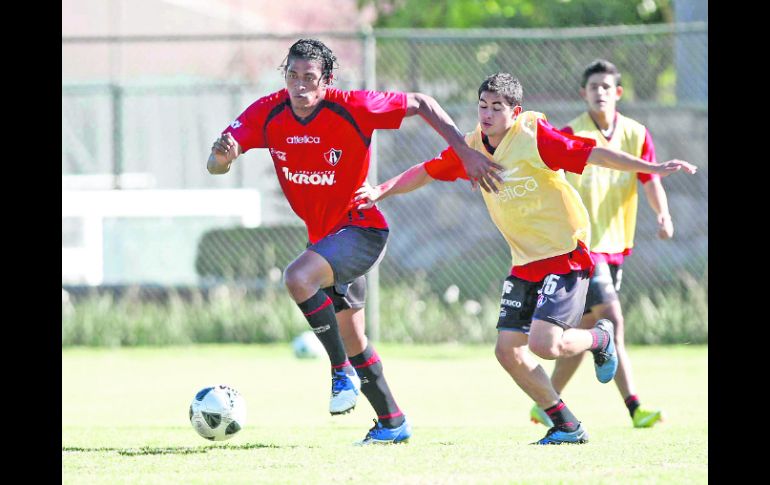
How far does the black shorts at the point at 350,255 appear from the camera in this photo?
7.17m

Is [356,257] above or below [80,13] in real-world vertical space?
below


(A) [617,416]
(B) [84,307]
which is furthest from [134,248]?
(A) [617,416]

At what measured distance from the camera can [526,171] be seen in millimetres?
7363

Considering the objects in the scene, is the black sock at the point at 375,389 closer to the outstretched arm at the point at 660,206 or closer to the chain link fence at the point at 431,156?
the outstretched arm at the point at 660,206

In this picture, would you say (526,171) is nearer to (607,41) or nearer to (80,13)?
(607,41)

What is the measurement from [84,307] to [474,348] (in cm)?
447

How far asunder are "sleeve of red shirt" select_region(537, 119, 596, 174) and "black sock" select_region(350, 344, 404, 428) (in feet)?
5.01

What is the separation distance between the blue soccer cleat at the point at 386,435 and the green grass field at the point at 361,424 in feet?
0.27

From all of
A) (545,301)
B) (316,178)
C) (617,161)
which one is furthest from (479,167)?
(316,178)

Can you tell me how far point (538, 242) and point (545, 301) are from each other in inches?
14.6

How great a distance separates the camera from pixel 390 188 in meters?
7.68

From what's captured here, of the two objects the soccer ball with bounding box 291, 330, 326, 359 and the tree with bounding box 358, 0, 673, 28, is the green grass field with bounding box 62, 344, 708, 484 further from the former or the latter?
the tree with bounding box 358, 0, 673, 28

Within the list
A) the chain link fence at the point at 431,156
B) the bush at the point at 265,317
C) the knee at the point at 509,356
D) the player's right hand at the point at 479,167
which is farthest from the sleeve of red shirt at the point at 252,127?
the bush at the point at 265,317

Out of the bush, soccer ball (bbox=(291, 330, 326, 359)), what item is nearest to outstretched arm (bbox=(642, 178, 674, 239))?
soccer ball (bbox=(291, 330, 326, 359))
